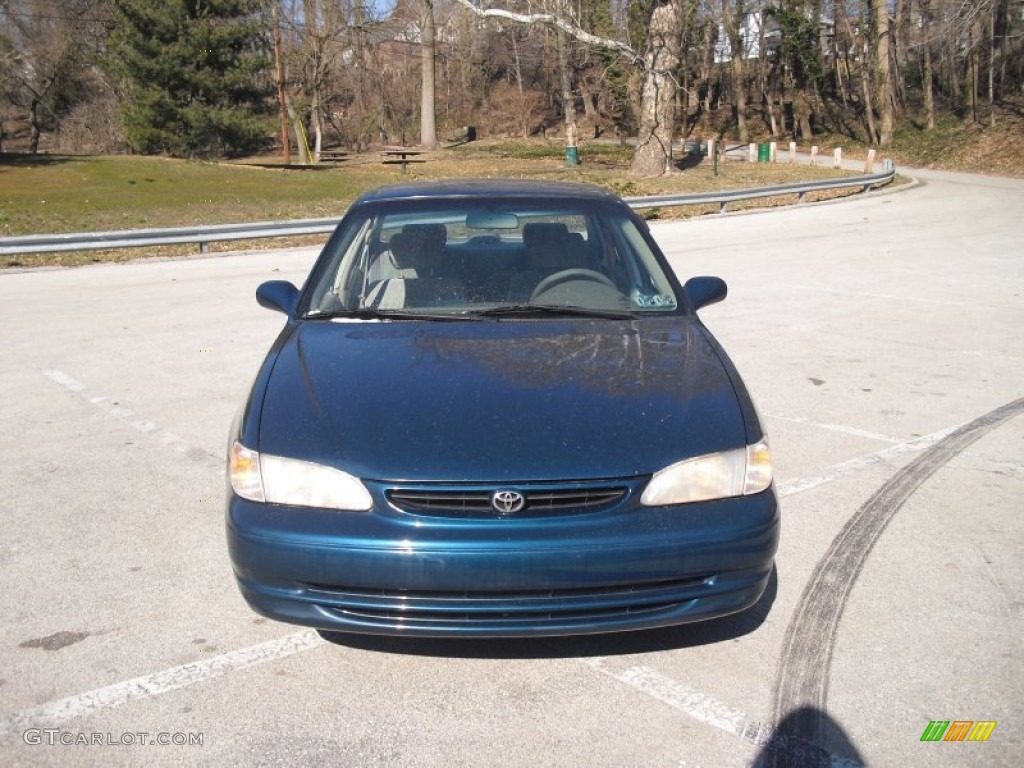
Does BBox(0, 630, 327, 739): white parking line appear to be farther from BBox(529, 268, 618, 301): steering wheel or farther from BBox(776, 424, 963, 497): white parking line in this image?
BBox(776, 424, 963, 497): white parking line

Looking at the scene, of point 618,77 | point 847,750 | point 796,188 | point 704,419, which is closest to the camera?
point 847,750

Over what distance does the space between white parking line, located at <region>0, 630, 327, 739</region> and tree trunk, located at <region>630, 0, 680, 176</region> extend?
2711 cm

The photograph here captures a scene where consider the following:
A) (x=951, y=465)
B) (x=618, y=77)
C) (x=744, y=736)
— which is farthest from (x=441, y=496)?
(x=618, y=77)

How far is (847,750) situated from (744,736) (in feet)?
0.95

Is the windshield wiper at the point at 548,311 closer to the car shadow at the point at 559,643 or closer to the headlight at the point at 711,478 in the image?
the headlight at the point at 711,478

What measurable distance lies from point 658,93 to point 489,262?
1028 inches

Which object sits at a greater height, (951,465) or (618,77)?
(618,77)

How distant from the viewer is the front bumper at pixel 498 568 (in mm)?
2898

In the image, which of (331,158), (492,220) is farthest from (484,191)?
(331,158)

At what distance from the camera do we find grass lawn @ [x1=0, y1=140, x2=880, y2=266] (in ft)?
68.5

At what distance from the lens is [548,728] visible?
2.94 m

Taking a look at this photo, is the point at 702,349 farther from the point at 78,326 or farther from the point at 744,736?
the point at 78,326

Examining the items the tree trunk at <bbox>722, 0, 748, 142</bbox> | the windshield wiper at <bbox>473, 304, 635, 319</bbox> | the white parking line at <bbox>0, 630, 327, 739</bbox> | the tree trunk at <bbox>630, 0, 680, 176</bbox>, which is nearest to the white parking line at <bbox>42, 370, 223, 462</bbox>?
the windshield wiper at <bbox>473, 304, 635, 319</bbox>

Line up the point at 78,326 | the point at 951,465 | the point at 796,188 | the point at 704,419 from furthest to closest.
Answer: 1. the point at 796,188
2. the point at 78,326
3. the point at 951,465
4. the point at 704,419
